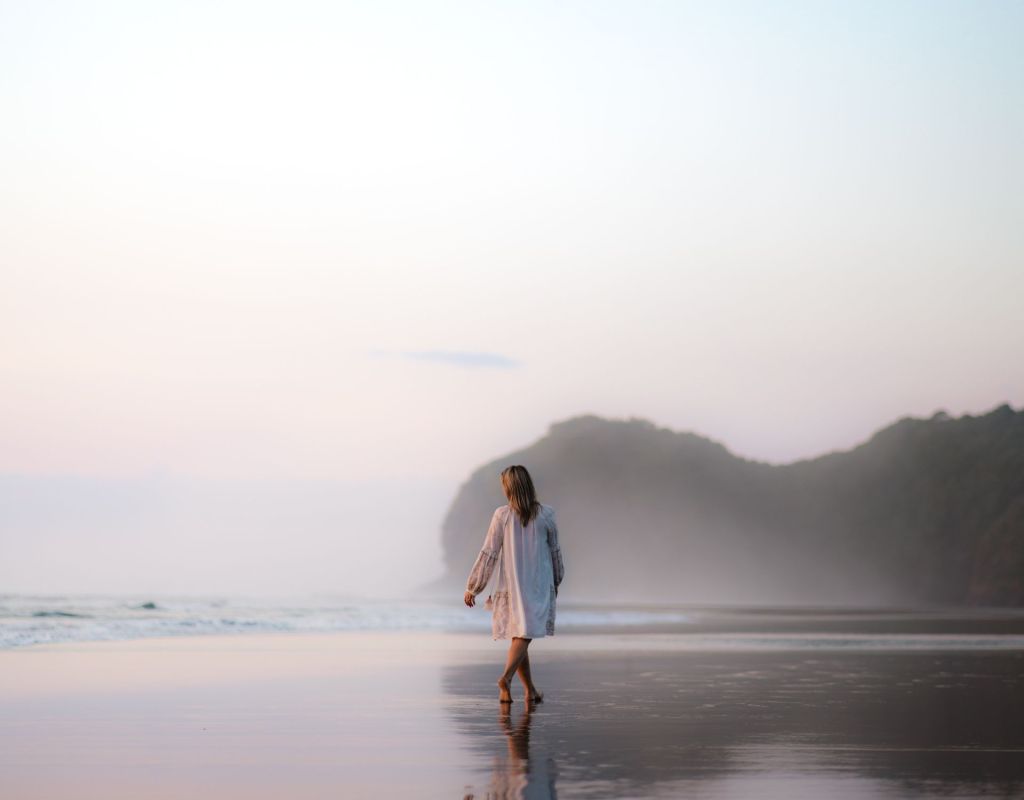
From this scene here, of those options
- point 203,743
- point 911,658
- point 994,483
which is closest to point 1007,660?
point 911,658

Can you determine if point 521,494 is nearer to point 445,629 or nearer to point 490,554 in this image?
point 490,554

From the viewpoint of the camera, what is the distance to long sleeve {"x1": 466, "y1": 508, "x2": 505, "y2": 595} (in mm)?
10578

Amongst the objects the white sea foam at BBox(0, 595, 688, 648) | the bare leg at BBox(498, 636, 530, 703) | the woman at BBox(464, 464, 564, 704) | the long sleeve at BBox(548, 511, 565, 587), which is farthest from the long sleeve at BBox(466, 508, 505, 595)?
the white sea foam at BBox(0, 595, 688, 648)

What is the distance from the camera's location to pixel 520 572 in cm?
1060

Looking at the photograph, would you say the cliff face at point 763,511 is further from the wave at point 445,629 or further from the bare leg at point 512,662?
the bare leg at point 512,662

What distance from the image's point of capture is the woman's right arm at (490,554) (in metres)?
10.6

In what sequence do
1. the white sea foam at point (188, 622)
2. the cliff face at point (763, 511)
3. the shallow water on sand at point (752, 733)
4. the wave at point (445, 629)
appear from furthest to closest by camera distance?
the cliff face at point (763, 511)
the white sea foam at point (188, 622)
the wave at point (445, 629)
the shallow water on sand at point (752, 733)

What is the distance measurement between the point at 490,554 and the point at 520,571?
28 cm

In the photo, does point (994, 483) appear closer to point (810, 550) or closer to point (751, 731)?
point (810, 550)

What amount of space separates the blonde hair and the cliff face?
95532 mm

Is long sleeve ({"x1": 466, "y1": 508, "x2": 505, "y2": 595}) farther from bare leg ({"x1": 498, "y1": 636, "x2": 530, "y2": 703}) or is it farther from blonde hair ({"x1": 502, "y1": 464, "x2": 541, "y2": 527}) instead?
bare leg ({"x1": 498, "y1": 636, "x2": 530, "y2": 703})

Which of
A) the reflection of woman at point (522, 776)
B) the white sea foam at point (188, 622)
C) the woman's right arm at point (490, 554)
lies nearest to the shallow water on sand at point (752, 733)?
the reflection of woman at point (522, 776)

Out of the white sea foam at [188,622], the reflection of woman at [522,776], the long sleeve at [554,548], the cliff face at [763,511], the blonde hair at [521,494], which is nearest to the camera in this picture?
the reflection of woman at [522,776]

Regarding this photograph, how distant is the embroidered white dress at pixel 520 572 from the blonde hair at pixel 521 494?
74 mm
